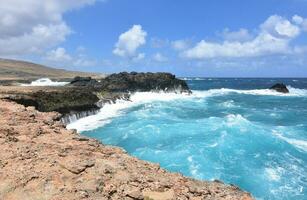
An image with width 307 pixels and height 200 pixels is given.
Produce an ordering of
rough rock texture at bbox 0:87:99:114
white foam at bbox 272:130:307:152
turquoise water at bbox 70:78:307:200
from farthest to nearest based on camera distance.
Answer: rough rock texture at bbox 0:87:99:114 → white foam at bbox 272:130:307:152 → turquoise water at bbox 70:78:307:200

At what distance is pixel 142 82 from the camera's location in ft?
275

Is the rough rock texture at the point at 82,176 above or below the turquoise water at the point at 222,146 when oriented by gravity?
above

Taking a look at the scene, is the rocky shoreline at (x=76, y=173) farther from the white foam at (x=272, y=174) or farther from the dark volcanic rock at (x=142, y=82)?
the dark volcanic rock at (x=142, y=82)

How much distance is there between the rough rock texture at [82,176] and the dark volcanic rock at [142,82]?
63607mm

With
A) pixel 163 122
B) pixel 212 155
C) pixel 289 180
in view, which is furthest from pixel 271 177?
pixel 163 122

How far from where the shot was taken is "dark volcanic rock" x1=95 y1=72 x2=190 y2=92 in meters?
78.4

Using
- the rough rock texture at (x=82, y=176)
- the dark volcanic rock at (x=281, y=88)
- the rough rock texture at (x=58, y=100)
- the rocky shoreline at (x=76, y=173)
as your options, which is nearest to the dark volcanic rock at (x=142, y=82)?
the rough rock texture at (x=58, y=100)

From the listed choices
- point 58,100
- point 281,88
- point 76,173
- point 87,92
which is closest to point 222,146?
point 76,173

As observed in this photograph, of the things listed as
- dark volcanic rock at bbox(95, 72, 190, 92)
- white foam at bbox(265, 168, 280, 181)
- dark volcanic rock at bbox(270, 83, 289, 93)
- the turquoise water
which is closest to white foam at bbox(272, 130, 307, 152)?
the turquoise water

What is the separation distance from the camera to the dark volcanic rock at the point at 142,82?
7843 centimetres

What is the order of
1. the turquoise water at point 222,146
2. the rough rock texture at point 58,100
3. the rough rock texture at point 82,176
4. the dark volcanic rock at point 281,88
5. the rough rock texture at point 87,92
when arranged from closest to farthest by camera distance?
1. the rough rock texture at point 82,176
2. the turquoise water at point 222,146
3. the rough rock texture at point 58,100
4. the rough rock texture at point 87,92
5. the dark volcanic rock at point 281,88

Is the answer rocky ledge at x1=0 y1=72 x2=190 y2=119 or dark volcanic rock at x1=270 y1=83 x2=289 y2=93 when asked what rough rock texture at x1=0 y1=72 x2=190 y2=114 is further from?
dark volcanic rock at x1=270 y1=83 x2=289 y2=93

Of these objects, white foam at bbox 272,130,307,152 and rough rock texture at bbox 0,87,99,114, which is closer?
white foam at bbox 272,130,307,152

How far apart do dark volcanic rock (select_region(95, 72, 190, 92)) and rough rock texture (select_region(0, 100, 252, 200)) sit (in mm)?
63607
